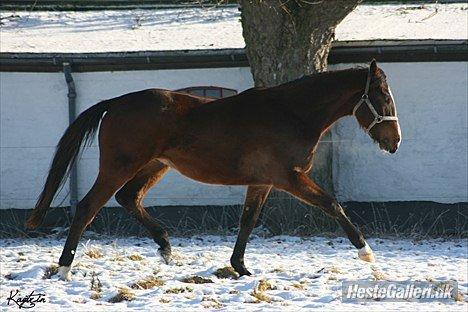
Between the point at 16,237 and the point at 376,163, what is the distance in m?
5.54

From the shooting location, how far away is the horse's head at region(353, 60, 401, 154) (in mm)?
8453

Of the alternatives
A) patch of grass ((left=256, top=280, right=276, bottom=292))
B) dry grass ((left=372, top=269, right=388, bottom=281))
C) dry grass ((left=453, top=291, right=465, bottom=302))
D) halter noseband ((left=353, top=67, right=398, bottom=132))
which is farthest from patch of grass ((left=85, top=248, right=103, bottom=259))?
dry grass ((left=453, top=291, right=465, bottom=302))

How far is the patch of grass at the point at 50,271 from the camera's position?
28.8 feet

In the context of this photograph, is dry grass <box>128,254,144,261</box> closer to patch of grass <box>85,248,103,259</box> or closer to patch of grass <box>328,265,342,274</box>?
patch of grass <box>85,248,103,259</box>

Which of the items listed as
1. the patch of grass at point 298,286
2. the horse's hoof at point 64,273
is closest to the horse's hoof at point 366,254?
the patch of grass at point 298,286

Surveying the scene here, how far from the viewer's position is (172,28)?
16406mm

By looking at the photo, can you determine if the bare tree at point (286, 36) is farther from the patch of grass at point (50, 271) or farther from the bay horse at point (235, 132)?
the patch of grass at point (50, 271)

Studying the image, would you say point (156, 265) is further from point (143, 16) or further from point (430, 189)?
point (143, 16)

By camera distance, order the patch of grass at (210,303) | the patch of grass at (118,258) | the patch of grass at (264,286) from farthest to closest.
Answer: the patch of grass at (118,258) < the patch of grass at (264,286) < the patch of grass at (210,303)

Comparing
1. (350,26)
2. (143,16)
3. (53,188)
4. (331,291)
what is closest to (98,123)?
(53,188)

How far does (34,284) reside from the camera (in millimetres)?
8320

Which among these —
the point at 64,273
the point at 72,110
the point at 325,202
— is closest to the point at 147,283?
the point at 64,273
